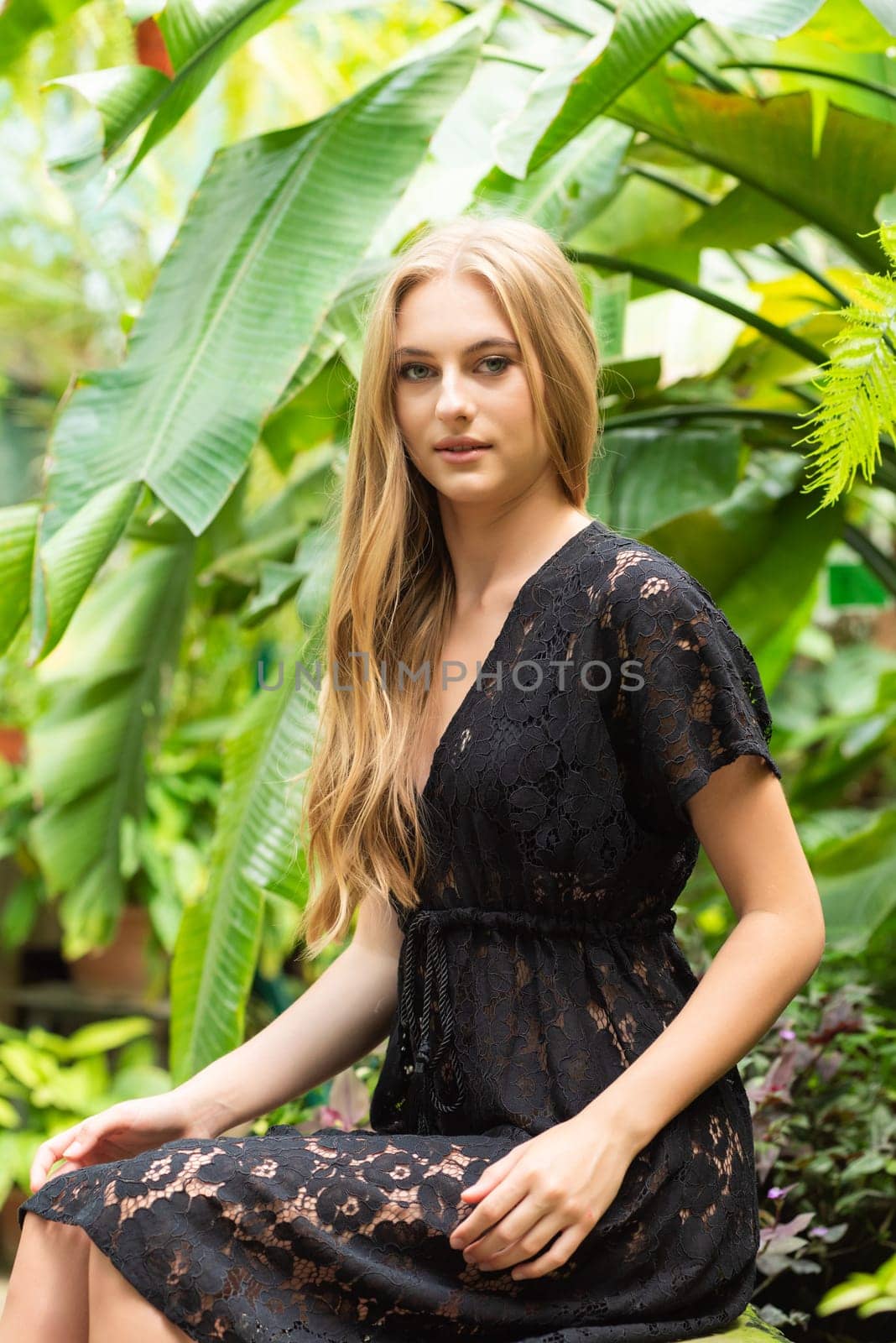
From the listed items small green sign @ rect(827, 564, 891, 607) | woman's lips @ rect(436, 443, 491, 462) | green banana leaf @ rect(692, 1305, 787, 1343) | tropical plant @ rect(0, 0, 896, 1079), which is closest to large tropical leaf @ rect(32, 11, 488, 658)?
tropical plant @ rect(0, 0, 896, 1079)

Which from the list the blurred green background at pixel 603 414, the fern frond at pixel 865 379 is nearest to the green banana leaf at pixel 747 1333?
the blurred green background at pixel 603 414

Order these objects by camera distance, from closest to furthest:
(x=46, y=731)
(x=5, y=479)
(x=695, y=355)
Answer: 1. (x=46, y=731)
2. (x=695, y=355)
3. (x=5, y=479)

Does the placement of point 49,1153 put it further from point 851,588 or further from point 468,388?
point 851,588

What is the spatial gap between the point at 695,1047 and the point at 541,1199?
185mm

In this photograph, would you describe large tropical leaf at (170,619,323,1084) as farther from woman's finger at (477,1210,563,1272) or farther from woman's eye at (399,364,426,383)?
woman's finger at (477,1210,563,1272)

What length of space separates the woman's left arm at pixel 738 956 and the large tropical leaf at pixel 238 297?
2.53 ft

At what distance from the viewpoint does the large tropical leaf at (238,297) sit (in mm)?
1789

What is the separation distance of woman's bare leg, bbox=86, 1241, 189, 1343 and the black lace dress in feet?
0.05

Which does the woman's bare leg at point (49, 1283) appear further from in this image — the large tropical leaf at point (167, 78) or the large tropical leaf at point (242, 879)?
the large tropical leaf at point (167, 78)

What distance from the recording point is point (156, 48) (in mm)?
2678

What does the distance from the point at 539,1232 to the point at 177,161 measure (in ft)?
13.1

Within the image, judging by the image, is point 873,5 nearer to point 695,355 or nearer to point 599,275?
point 599,275

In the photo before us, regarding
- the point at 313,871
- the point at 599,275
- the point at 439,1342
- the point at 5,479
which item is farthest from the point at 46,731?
the point at 5,479

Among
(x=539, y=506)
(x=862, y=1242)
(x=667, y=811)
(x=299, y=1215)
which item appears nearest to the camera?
(x=299, y=1215)
